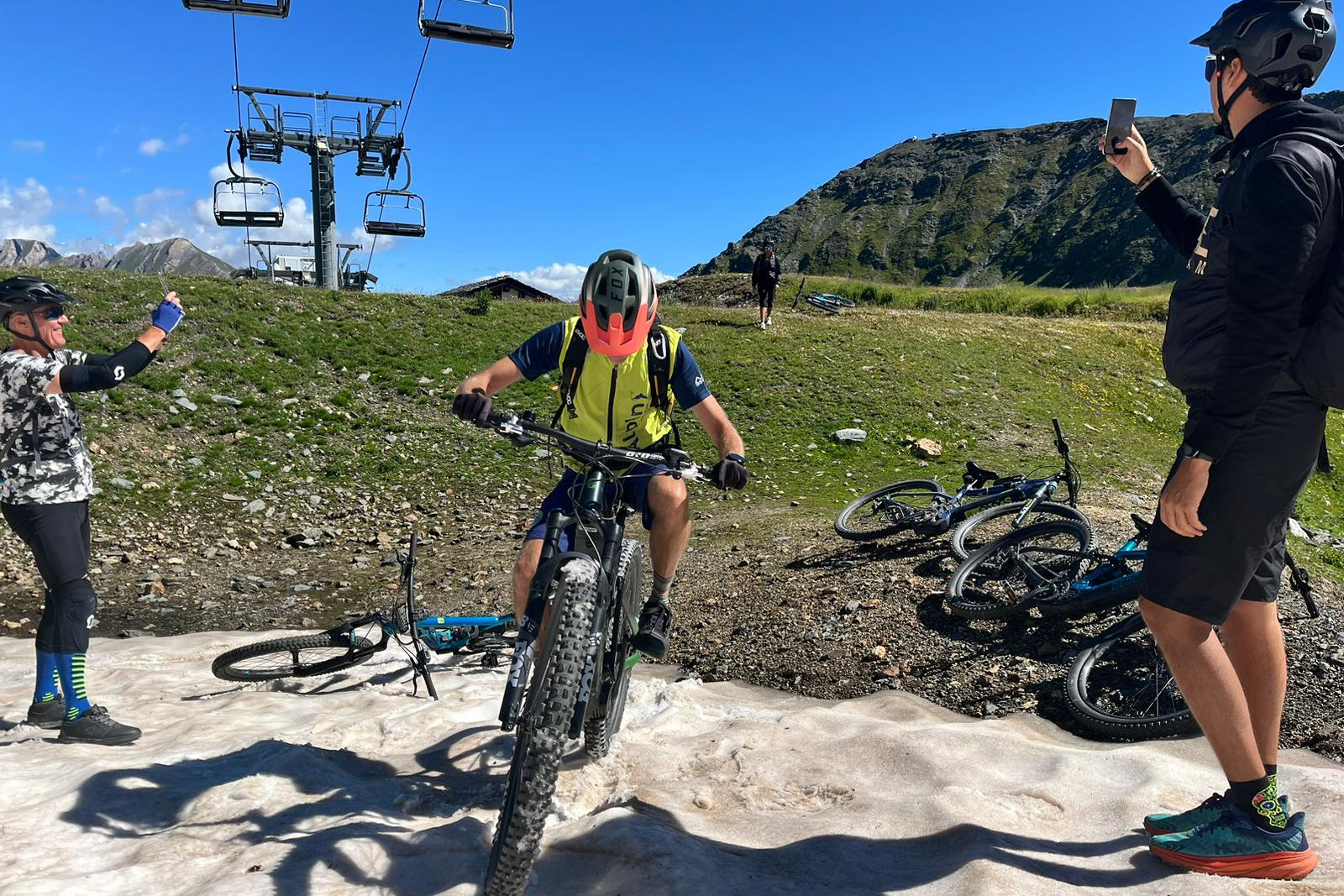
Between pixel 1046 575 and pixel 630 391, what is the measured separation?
4120mm

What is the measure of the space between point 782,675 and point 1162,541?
348 centimetres

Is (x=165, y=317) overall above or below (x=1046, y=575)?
above

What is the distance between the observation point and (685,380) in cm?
448

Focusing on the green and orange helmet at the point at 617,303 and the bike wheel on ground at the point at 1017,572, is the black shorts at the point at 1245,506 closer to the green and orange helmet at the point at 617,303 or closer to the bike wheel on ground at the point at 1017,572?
the green and orange helmet at the point at 617,303

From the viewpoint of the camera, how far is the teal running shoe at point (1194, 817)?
3123 millimetres

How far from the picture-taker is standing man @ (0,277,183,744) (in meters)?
4.67

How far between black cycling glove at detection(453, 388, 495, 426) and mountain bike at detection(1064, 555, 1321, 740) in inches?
148

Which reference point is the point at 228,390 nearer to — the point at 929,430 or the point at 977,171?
the point at 929,430

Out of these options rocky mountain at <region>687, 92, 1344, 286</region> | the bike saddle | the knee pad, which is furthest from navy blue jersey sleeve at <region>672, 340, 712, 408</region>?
rocky mountain at <region>687, 92, 1344, 286</region>

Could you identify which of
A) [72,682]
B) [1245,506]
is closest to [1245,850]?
[1245,506]

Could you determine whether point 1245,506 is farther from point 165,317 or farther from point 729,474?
point 165,317

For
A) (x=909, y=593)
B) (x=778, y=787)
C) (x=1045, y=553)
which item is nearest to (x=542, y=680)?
(x=778, y=787)

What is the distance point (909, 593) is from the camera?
22.8ft

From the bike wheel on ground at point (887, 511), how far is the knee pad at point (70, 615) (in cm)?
662
